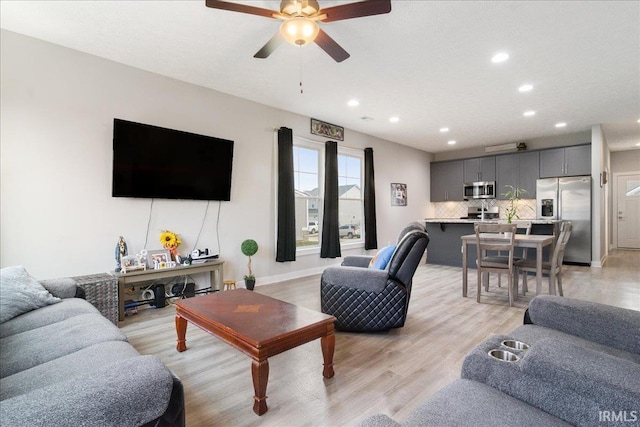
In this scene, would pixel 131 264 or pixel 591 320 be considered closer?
pixel 591 320

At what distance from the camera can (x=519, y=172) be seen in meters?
7.40

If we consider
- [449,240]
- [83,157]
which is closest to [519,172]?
[449,240]

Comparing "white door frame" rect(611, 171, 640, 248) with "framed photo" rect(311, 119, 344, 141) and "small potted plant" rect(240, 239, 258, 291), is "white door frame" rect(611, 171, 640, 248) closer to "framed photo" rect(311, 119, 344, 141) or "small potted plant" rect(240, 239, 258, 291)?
"framed photo" rect(311, 119, 344, 141)

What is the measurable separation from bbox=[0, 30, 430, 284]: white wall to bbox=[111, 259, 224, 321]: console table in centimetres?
33

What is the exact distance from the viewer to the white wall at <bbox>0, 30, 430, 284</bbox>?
2990mm

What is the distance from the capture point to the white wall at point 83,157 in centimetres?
299

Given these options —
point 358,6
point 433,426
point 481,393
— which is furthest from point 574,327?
point 358,6

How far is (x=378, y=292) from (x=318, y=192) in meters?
3.35

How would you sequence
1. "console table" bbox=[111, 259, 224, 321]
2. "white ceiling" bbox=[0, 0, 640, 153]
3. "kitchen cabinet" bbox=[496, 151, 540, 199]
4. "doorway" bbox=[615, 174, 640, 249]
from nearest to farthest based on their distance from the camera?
1. "white ceiling" bbox=[0, 0, 640, 153]
2. "console table" bbox=[111, 259, 224, 321]
3. "kitchen cabinet" bbox=[496, 151, 540, 199]
4. "doorway" bbox=[615, 174, 640, 249]

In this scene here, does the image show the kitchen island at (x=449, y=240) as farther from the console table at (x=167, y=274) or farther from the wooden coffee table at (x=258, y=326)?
the wooden coffee table at (x=258, y=326)

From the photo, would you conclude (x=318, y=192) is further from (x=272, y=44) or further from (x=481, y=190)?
(x=481, y=190)

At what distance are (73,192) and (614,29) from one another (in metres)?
5.62

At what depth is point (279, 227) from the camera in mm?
4980

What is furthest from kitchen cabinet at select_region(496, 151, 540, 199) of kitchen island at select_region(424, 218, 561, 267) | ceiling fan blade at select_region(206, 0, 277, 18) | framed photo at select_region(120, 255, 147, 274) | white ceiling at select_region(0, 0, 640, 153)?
framed photo at select_region(120, 255, 147, 274)
